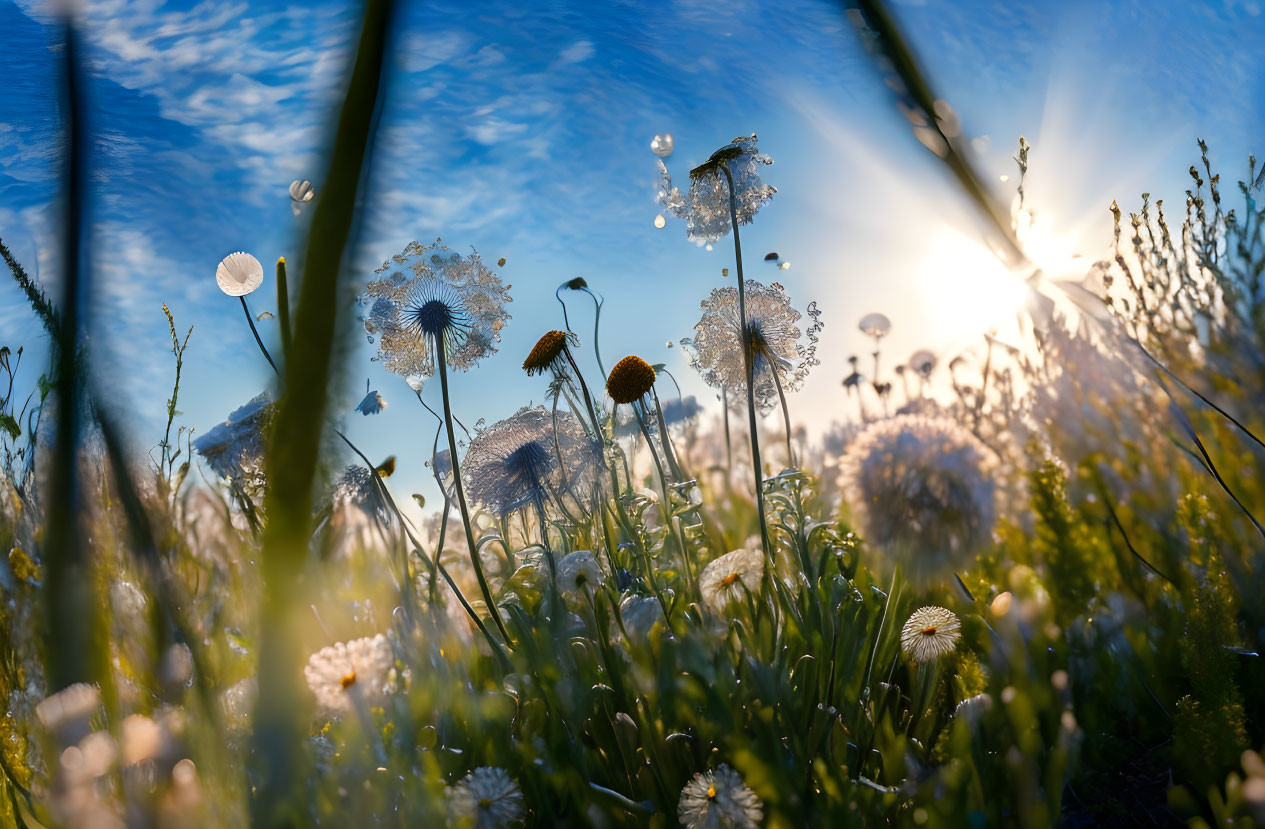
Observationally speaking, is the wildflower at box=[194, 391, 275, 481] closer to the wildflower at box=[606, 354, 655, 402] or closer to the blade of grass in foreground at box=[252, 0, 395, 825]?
the blade of grass in foreground at box=[252, 0, 395, 825]

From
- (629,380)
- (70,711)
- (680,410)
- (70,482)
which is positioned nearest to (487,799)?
(70,711)

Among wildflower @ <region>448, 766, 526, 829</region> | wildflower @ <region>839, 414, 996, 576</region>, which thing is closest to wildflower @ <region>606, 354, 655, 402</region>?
wildflower @ <region>839, 414, 996, 576</region>

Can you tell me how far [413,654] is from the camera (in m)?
0.70

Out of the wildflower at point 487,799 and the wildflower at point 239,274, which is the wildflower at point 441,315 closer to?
the wildflower at point 239,274

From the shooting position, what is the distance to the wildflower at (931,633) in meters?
0.62

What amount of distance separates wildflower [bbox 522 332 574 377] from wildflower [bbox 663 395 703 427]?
50cm

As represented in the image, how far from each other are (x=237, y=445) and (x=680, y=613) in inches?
21.8

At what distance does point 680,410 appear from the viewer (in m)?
1.48

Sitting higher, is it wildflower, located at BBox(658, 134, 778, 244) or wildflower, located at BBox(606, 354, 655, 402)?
wildflower, located at BBox(658, 134, 778, 244)

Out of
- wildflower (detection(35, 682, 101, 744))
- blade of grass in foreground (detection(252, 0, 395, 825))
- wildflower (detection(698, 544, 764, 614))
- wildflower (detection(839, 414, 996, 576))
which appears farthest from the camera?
wildflower (detection(698, 544, 764, 614))

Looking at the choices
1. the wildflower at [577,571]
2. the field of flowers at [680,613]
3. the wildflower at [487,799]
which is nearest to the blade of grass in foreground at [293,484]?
the field of flowers at [680,613]

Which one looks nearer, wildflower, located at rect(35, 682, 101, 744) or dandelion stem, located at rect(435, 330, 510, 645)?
wildflower, located at rect(35, 682, 101, 744)

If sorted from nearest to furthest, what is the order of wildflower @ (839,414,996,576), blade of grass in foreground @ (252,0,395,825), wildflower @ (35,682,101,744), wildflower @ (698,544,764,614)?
blade of grass in foreground @ (252,0,395,825)
wildflower @ (35,682,101,744)
wildflower @ (839,414,996,576)
wildflower @ (698,544,764,614)

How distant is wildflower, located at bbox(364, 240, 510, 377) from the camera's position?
72 cm
